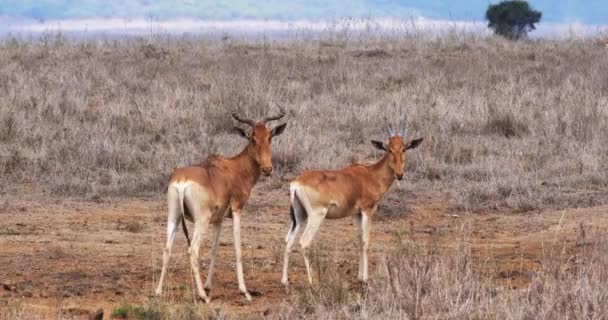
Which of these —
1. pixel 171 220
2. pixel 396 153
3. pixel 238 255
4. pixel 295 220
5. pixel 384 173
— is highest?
pixel 396 153

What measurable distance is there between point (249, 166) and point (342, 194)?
86 cm

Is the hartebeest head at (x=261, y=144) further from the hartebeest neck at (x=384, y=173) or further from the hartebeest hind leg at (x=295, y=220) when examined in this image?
the hartebeest neck at (x=384, y=173)

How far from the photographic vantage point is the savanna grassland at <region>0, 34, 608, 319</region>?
8.20m

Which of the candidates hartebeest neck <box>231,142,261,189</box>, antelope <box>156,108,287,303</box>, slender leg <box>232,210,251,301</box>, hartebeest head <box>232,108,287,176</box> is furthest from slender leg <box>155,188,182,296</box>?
hartebeest head <box>232,108,287,176</box>

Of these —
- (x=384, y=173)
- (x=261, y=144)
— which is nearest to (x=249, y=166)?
(x=261, y=144)

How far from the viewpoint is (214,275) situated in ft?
34.8

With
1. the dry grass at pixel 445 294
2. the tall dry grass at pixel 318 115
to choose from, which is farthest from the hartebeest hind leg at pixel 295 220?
the tall dry grass at pixel 318 115

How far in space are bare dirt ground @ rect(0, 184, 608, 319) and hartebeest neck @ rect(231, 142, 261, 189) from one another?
0.92 m

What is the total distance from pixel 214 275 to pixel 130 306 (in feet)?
6.81

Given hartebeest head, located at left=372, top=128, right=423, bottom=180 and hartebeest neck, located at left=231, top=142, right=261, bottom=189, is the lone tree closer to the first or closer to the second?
hartebeest head, located at left=372, top=128, right=423, bottom=180

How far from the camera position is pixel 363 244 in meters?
10.1

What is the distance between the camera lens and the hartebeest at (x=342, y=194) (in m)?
10.1

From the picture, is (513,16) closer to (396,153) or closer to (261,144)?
(396,153)

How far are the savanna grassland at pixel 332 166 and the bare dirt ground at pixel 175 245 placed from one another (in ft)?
0.13
